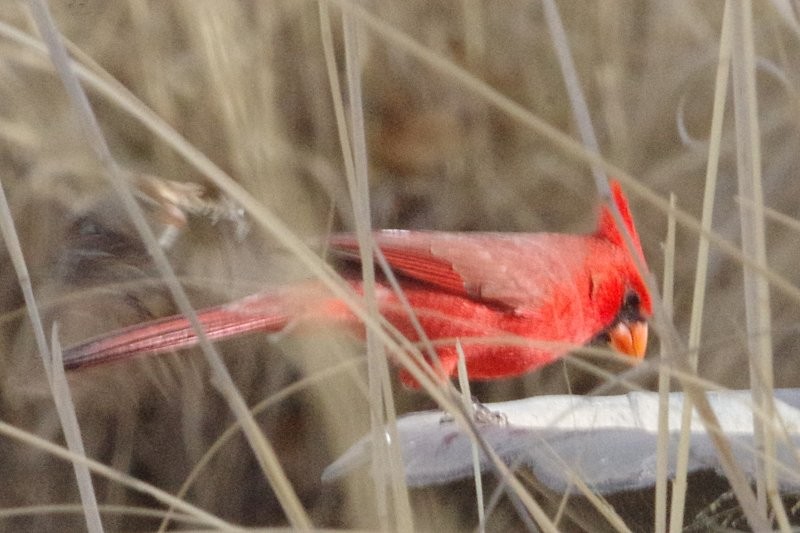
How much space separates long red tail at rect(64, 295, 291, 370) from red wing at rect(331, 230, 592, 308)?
15 cm

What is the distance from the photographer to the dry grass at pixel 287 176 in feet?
4.07

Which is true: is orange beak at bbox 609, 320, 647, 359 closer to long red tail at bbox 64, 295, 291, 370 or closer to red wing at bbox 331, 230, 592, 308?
red wing at bbox 331, 230, 592, 308

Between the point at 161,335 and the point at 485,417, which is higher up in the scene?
the point at 161,335

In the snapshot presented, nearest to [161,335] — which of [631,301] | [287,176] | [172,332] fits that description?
→ [172,332]

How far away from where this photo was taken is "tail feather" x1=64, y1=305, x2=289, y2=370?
999 mm

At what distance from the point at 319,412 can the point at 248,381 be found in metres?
Answer: 0.09

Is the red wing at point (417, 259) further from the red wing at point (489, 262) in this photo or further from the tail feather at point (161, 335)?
the tail feather at point (161, 335)

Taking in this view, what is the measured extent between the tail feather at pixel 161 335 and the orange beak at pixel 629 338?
37 centimetres

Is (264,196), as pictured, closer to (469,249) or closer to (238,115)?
(238,115)

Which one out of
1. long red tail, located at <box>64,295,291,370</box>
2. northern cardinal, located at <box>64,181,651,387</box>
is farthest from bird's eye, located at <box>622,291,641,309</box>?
long red tail, located at <box>64,295,291,370</box>

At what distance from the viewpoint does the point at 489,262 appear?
124 centimetres

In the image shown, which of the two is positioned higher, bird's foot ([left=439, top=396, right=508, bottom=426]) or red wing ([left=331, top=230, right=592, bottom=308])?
red wing ([left=331, top=230, right=592, bottom=308])

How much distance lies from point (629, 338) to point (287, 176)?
0.40m

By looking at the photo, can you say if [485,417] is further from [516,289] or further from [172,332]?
[172,332]
